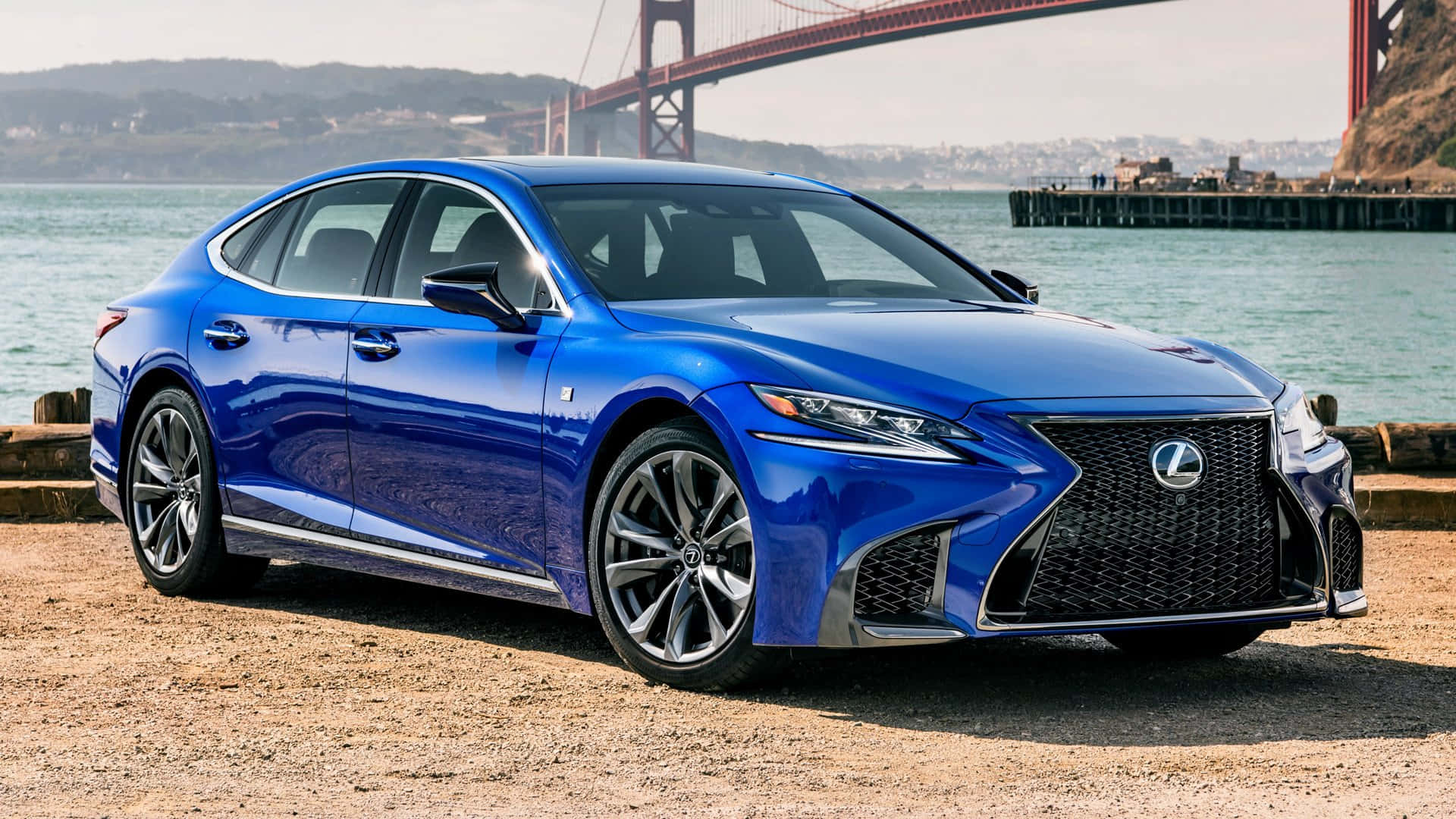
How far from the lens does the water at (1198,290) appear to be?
2853cm

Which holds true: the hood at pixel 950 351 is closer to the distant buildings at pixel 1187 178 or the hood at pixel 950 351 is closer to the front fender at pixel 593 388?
the front fender at pixel 593 388

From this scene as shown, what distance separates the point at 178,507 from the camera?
705 centimetres

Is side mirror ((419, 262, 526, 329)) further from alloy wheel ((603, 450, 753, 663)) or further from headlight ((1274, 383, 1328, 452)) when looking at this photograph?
headlight ((1274, 383, 1328, 452))

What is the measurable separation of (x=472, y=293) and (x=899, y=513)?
153cm

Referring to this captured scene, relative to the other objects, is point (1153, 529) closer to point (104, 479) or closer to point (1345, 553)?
point (1345, 553)

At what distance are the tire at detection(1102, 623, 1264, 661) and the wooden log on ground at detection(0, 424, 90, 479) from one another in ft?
18.0

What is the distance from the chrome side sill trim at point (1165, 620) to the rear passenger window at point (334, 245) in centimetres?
257

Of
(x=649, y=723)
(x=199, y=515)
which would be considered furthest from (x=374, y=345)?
(x=649, y=723)

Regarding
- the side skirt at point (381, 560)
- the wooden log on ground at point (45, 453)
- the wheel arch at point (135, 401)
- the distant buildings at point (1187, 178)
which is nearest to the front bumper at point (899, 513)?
the side skirt at point (381, 560)

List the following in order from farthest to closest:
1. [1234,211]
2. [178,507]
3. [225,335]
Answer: [1234,211] < [178,507] < [225,335]

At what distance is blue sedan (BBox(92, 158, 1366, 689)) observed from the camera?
4801 mm

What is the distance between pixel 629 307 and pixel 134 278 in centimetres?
4418

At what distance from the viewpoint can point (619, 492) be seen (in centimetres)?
527

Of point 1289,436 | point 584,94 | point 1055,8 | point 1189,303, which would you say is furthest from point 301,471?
point 584,94
